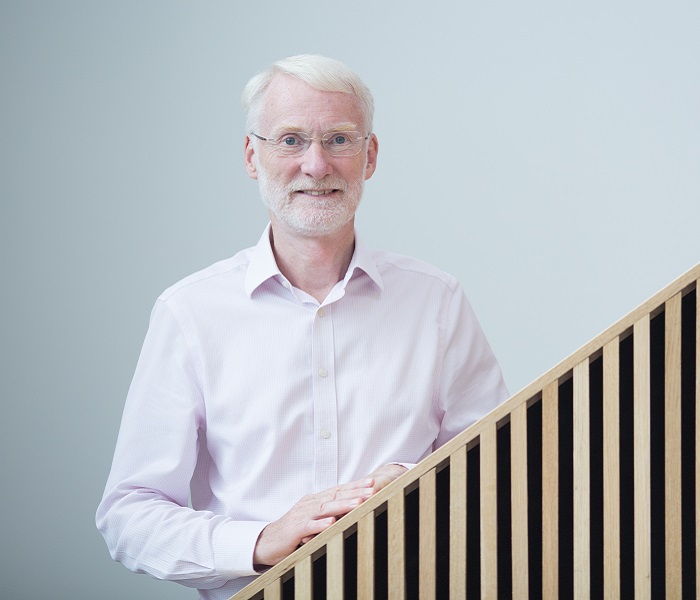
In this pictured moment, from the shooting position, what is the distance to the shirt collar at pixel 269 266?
1524mm

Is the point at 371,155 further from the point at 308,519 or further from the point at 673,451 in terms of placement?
the point at 673,451

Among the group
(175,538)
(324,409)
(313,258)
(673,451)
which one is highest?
(313,258)

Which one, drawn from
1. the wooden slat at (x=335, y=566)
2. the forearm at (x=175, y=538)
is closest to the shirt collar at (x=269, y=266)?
the forearm at (x=175, y=538)

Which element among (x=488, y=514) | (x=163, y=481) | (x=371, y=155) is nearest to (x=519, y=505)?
(x=488, y=514)

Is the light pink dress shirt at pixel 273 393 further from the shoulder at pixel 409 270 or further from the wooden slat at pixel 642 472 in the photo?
the wooden slat at pixel 642 472

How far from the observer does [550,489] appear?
95 centimetres

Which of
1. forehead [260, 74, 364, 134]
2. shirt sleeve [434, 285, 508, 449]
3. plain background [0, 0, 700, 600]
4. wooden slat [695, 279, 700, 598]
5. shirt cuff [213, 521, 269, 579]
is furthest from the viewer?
plain background [0, 0, 700, 600]

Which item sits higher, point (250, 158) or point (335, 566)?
point (250, 158)

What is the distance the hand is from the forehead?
1.78 feet

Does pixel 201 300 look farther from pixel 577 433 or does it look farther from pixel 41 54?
pixel 41 54

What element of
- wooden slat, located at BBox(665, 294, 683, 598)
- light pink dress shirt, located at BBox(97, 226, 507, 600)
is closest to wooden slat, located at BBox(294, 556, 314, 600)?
wooden slat, located at BBox(665, 294, 683, 598)

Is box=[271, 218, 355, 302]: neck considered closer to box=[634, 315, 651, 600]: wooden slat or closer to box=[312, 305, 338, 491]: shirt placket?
box=[312, 305, 338, 491]: shirt placket

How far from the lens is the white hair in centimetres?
145

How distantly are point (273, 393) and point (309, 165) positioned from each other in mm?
340
